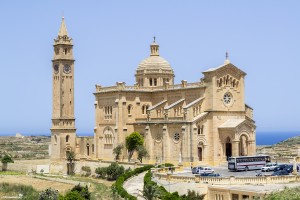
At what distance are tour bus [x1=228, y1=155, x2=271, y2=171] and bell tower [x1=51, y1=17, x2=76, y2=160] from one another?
31.2 meters

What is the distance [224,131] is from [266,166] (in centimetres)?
1443

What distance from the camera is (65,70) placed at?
8900 cm

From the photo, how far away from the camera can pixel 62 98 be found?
88688 mm

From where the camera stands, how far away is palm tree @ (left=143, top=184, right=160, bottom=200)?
171 ft

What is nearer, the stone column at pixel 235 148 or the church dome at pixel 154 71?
the stone column at pixel 235 148

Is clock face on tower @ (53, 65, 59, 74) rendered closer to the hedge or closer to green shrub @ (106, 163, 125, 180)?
green shrub @ (106, 163, 125, 180)

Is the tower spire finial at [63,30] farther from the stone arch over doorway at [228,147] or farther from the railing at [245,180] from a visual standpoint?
the railing at [245,180]

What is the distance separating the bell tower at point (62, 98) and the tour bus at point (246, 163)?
31.2 meters

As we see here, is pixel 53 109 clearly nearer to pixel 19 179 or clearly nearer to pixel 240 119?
pixel 19 179

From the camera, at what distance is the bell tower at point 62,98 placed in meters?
88.1

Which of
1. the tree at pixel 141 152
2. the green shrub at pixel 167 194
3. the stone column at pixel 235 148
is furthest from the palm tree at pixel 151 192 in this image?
the tree at pixel 141 152

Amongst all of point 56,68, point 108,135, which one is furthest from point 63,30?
point 108,135

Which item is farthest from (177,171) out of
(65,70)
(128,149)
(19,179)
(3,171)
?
(3,171)

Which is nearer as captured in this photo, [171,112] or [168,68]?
[171,112]
